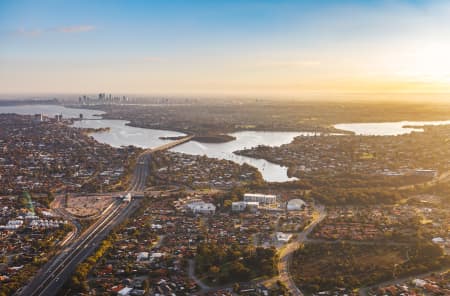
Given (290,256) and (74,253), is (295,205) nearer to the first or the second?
(290,256)

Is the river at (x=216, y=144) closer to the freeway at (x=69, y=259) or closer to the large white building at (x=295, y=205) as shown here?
the large white building at (x=295, y=205)

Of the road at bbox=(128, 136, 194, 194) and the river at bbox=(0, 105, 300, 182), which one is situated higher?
the river at bbox=(0, 105, 300, 182)

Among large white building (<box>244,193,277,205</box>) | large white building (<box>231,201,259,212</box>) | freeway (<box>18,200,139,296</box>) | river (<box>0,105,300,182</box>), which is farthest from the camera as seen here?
river (<box>0,105,300,182</box>)

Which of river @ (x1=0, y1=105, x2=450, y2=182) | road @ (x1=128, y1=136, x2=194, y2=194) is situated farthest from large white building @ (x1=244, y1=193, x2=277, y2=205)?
river @ (x1=0, y1=105, x2=450, y2=182)

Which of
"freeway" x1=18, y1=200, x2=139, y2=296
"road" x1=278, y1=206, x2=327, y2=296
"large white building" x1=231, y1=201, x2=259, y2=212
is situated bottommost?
"freeway" x1=18, y1=200, x2=139, y2=296

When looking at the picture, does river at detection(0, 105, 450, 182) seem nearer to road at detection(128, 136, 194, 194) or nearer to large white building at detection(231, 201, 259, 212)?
Result: road at detection(128, 136, 194, 194)

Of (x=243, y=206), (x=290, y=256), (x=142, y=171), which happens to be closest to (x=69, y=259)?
(x=290, y=256)

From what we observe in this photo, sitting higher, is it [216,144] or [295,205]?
[216,144]

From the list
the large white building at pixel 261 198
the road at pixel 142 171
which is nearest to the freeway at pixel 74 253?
the road at pixel 142 171
